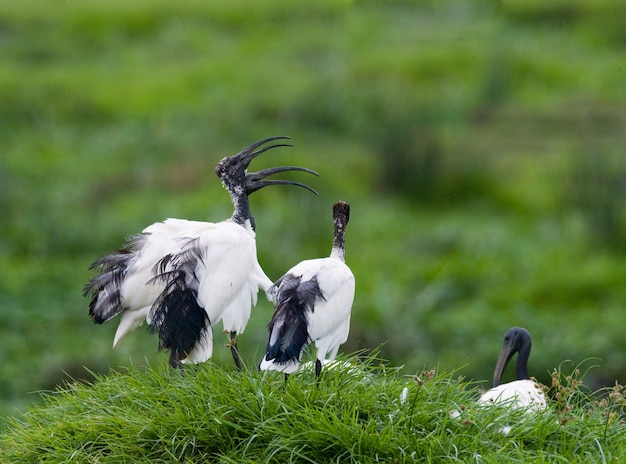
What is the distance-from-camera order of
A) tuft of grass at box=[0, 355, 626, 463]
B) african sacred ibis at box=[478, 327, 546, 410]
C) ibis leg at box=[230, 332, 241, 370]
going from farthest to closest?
african sacred ibis at box=[478, 327, 546, 410]
ibis leg at box=[230, 332, 241, 370]
tuft of grass at box=[0, 355, 626, 463]

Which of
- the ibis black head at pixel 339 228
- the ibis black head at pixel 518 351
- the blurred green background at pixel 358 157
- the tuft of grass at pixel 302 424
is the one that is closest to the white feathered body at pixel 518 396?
the tuft of grass at pixel 302 424

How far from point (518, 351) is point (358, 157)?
7.96 meters

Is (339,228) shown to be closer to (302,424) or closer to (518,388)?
(302,424)

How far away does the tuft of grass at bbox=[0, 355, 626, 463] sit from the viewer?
532 cm

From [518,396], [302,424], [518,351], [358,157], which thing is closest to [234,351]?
[302,424]

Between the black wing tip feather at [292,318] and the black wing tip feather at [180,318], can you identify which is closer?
the black wing tip feather at [292,318]

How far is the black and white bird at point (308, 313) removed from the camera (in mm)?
5453

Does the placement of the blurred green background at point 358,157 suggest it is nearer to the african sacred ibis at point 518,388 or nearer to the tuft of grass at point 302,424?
the african sacred ibis at point 518,388

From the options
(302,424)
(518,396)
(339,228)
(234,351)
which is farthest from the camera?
(518,396)

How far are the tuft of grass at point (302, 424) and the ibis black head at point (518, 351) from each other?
4.93 ft

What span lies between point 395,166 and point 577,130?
275cm

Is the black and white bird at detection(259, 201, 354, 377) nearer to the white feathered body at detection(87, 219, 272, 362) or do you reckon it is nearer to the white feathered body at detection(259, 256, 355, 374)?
the white feathered body at detection(259, 256, 355, 374)

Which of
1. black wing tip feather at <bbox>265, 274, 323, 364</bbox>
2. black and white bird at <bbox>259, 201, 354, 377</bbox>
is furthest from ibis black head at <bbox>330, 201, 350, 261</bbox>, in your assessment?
black wing tip feather at <bbox>265, 274, 323, 364</bbox>

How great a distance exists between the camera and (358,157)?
602 inches
